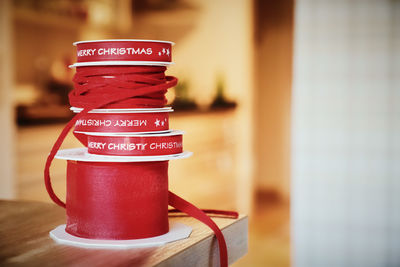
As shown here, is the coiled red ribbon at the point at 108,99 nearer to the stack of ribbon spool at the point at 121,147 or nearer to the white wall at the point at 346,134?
the stack of ribbon spool at the point at 121,147

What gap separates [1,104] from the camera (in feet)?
10.1

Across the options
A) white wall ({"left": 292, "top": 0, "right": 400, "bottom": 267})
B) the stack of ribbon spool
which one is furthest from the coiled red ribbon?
white wall ({"left": 292, "top": 0, "right": 400, "bottom": 267})

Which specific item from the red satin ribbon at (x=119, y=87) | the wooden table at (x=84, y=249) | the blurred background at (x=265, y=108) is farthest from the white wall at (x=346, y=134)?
the red satin ribbon at (x=119, y=87)

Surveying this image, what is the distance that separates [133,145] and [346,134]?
1661mm

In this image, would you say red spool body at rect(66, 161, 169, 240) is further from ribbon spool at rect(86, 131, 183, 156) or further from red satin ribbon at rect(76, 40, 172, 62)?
red satin ribbon at rect(76, 40, 172, 62)

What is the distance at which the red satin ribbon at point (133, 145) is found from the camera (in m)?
0.77

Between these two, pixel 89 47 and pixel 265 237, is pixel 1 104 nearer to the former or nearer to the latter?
pixel 265 237

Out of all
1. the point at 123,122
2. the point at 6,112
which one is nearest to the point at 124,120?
the point at 123,122

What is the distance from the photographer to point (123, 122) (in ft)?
2.56

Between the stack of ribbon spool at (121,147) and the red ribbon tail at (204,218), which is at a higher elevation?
the stack of ribbon spool at (121,147)

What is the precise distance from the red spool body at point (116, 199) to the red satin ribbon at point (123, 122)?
0.05m

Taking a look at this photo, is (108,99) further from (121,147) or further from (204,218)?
(204,218)

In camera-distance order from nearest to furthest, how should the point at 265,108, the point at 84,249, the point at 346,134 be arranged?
1. the point at 84,249
2. the point at 346,134
3. the point at 265,108

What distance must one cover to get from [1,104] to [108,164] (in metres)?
2.52
